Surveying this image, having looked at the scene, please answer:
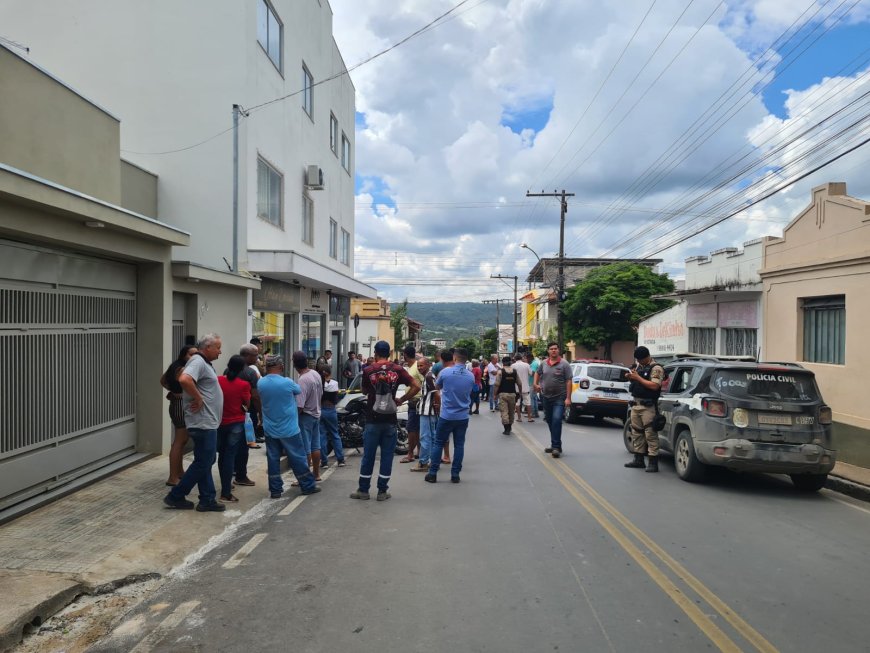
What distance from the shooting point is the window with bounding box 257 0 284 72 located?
14758 millimetres

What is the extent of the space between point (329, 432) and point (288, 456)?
1.83 metres

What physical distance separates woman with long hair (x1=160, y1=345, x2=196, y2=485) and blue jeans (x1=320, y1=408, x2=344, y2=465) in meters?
2.08

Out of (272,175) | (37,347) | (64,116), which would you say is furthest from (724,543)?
(272,175)

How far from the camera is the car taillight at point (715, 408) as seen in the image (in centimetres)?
838

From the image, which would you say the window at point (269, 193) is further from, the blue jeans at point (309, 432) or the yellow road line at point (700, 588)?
the yellow road line at point (700, 588)

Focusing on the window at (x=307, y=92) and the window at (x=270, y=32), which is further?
the window at (x=307, y=92)

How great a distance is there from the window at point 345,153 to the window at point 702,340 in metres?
15.4

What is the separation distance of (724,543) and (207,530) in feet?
16.5

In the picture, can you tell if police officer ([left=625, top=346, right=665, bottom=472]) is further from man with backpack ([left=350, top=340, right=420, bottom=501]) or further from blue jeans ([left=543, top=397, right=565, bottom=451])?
man with backpack ([left=350, top=340, right=420, bottom=501])

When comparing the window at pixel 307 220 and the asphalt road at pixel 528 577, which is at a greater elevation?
the window at pixel 307 220

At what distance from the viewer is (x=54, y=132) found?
296 inches

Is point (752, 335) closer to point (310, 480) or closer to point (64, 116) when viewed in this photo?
point (310, 480)

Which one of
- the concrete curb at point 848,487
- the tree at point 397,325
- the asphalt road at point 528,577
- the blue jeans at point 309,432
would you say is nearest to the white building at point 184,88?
the blue jeans at point 309,432

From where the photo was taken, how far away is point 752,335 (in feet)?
68.3
